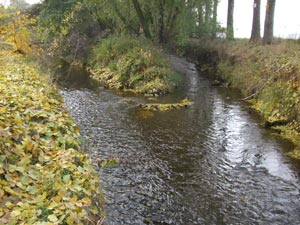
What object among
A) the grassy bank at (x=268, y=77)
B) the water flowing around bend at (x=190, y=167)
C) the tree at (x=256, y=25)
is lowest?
the water flowing around bend at (x=190, y=167)

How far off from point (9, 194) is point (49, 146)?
1.24 meters

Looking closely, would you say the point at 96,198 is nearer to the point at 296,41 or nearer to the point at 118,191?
the point at 118,191

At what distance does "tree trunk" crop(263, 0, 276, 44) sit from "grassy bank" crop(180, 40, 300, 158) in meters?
0.53

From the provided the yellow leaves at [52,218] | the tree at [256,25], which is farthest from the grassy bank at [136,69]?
the yellow leaves at [52,218]

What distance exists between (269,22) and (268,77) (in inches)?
208

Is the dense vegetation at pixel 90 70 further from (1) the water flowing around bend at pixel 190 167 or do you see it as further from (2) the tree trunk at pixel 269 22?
(1) the water flowing around bend at pixel 190 167

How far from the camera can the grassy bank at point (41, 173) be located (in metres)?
2.99

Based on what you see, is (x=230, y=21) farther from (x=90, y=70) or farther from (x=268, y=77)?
(x=268, y=77)

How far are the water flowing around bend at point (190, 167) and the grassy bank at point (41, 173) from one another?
1.18m

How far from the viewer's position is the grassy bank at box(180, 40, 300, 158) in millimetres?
9211

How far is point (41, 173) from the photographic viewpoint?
3.67 metres

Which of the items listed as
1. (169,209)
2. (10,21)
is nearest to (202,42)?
(10,21)

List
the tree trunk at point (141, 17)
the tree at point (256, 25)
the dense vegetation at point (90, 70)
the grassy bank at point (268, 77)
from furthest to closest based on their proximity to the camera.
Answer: the tree trunk at point (141, 17) → the tree at point (256, 25) → the grassy bank at point (268, 77) → the dense vegetation at point (90, 70)

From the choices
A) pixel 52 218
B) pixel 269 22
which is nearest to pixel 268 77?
pixel 269 22
